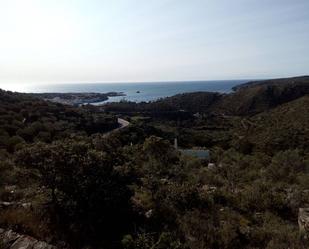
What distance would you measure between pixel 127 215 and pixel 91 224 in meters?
0.98

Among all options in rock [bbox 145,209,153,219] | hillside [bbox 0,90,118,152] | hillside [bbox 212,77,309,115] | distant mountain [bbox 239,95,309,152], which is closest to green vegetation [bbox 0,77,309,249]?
rock [bbox 145,209,153,219]

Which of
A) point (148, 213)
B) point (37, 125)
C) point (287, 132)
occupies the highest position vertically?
point (148, 213)

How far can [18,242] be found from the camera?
631cm

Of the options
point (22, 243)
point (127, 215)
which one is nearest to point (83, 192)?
point (127, 215)

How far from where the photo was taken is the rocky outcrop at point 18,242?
616 cm

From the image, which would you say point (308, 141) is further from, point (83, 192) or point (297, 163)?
point (83, 192)

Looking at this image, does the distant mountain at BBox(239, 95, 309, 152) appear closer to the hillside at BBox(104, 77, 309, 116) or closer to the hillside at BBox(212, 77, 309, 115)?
the hillside at BBox(104, 77, 309, 116)

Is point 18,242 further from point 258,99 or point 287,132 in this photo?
point 258,99

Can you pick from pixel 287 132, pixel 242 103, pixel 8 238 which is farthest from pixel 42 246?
pixel 242 103

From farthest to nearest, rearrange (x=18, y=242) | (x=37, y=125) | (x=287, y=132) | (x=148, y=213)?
(x=287, y=132)
(x=37, y=125)
(x=148, y=213)
(x=18, y=242)

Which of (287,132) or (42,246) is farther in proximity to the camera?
(287,132)

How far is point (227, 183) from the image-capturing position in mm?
13602

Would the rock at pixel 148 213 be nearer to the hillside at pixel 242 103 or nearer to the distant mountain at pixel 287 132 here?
the distant mountain at pixel 287 132

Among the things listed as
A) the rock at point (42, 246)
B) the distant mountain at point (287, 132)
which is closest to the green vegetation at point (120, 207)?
the rock at point (42, 246)
